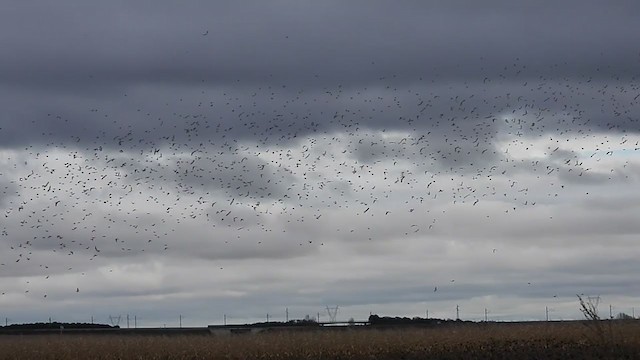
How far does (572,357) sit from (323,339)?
557 inches

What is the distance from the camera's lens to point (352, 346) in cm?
6656

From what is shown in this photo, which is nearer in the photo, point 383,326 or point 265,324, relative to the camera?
point 383,326

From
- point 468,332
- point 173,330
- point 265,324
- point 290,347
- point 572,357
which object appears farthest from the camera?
point 265,324

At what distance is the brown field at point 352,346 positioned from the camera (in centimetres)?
6322

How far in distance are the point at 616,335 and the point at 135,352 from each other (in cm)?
2643

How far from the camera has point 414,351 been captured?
66.5 m

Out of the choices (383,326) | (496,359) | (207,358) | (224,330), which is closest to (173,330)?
(224,330)

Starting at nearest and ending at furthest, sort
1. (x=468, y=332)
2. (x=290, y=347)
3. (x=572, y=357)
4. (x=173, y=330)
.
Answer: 1. (x=572, y=357)
2. (x=290, y=347)
3. (x=468, y=332)
4. (x=173, y=330)

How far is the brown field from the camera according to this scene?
6322 cm

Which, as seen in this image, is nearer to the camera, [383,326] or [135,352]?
[135,352]

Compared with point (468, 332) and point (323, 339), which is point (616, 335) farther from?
point (323, 339)

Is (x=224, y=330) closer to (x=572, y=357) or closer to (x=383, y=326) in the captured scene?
(x=383, y=326)

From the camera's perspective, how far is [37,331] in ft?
274

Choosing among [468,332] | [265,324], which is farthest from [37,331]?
[468,332]
